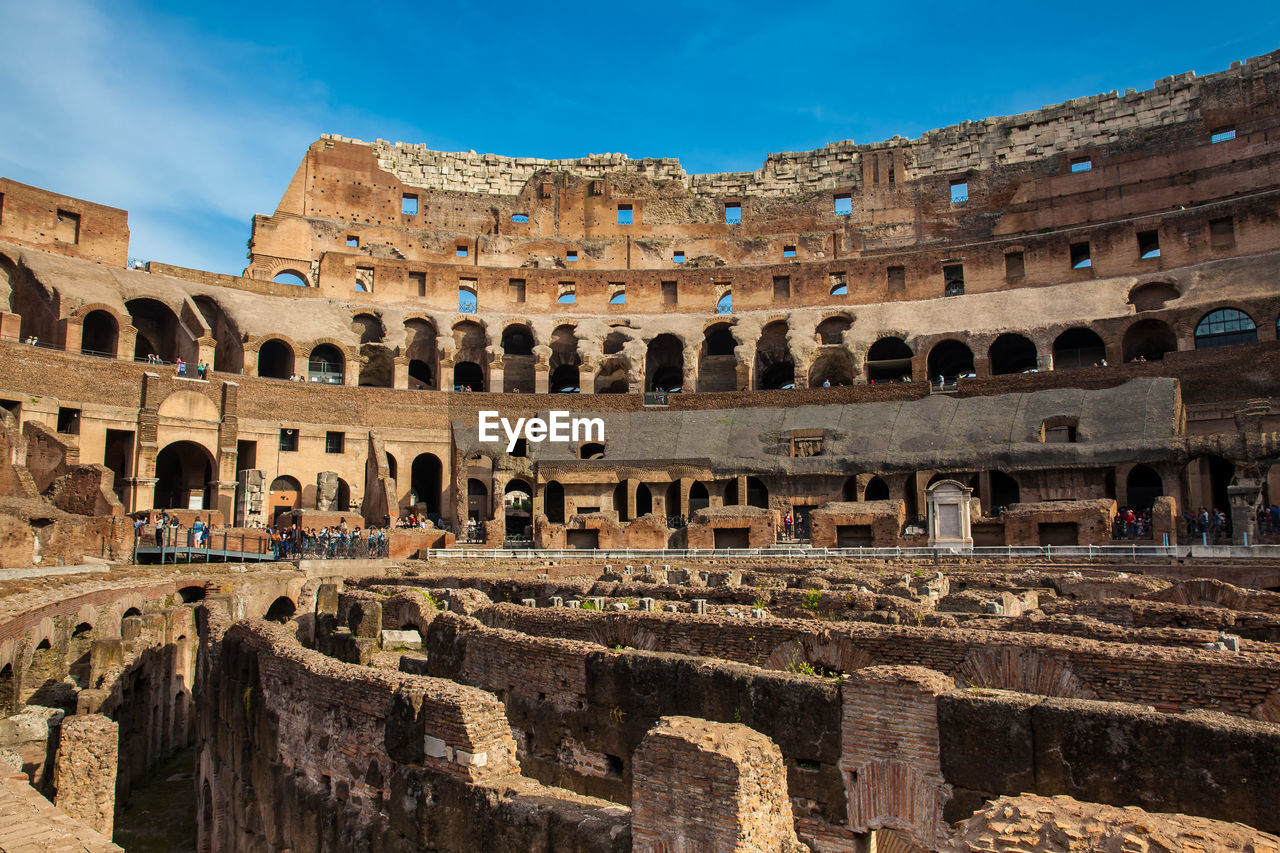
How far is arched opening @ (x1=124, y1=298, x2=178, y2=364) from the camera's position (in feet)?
138

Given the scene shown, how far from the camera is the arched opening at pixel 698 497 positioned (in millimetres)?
35938

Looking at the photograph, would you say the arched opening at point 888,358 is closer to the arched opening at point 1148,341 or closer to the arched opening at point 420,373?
the arched opening at point 1148,341

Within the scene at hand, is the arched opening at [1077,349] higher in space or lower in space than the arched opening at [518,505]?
higher

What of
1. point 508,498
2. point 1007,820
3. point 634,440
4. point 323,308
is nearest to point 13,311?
point 323,308

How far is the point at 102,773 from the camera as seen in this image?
9.80m

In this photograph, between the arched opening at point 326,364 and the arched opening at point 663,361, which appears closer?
the arched opening at point 326,364

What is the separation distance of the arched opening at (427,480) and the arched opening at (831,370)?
19651mm

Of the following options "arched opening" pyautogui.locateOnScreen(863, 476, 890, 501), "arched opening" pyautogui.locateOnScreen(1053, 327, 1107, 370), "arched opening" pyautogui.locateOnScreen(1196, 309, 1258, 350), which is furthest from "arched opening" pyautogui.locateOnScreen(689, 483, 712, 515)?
"arched opening" pyautogui.locateOnScreen(1196, 309, 1258, 350)

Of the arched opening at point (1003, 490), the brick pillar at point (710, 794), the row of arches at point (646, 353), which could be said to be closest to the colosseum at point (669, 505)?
the brick pillar at point (710, 794)

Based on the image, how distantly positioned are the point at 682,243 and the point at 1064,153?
77.7ft

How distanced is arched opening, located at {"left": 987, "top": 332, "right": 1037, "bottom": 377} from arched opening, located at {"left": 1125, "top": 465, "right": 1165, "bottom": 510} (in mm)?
10554

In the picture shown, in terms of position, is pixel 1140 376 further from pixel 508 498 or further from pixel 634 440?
pixel 508 498

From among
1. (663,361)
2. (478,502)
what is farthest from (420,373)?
(478,502)

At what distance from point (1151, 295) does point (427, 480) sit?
36.0 metres
